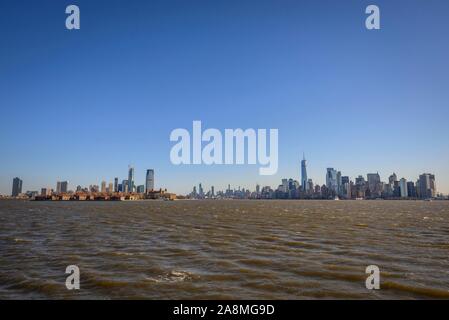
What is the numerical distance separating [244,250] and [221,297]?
1197 cm

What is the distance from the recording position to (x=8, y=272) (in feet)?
61.7

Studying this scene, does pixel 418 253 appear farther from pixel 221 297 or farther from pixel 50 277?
pixel 50 277

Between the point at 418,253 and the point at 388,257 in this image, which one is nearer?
the point at 388,257

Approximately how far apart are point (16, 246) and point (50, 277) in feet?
44.4
